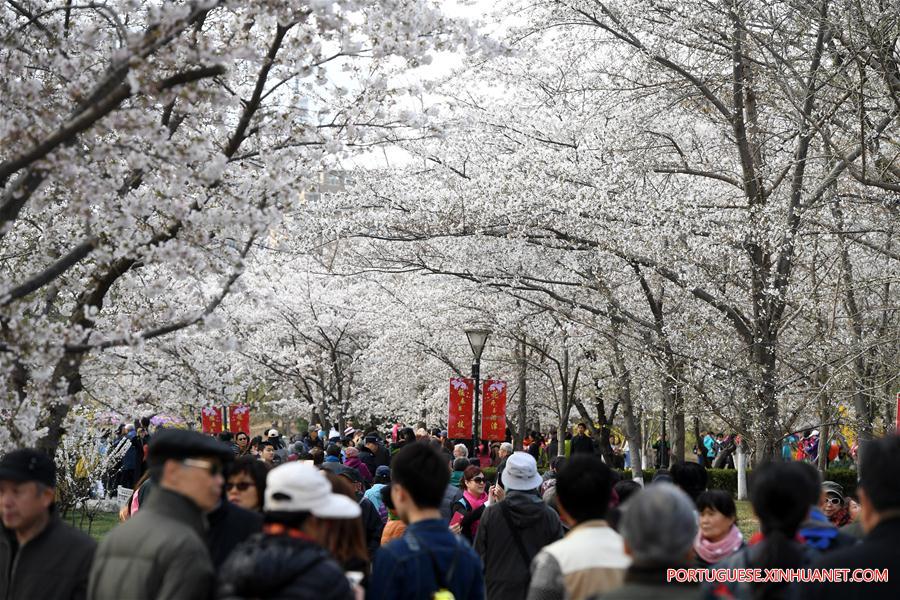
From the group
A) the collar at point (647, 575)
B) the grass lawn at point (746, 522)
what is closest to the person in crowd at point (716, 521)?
the collar at point (647, 575)

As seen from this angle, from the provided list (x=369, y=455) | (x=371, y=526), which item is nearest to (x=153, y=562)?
(x=371, y=526)

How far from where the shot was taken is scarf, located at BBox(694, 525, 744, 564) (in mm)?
5719

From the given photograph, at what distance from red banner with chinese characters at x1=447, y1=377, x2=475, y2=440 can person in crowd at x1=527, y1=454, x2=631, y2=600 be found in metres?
16.9

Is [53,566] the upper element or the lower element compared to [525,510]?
lower

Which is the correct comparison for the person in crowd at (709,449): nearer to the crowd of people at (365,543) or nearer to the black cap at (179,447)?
the crowd of people at (365,543)

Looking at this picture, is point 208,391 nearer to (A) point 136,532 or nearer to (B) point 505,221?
(A) point 136,532

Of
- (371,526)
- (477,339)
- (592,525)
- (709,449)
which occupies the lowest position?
(371,526)

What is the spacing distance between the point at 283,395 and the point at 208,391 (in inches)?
1381

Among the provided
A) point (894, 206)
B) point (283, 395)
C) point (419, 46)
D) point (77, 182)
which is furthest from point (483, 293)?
point (283, 395)

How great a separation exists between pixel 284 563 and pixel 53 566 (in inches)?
68.8

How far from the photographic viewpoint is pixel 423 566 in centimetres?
429

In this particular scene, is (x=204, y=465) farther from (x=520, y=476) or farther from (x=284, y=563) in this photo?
(x=520, y=476)

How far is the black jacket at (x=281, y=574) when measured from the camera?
10.9 feet

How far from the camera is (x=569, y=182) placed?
15.1m
